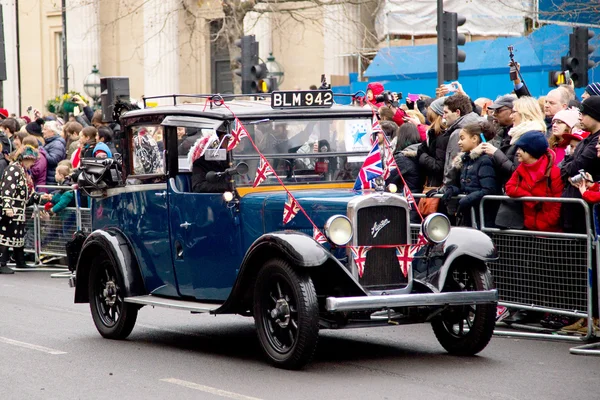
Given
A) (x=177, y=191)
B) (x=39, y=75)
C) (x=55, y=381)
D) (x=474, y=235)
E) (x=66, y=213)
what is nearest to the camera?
(x=55, y=381)

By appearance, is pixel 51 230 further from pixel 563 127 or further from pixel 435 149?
pixel 563 127

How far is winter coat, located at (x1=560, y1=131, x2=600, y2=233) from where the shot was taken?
991 cm

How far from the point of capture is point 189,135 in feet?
31.2

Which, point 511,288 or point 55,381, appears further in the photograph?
point 511,288

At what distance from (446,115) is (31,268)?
8231 mm

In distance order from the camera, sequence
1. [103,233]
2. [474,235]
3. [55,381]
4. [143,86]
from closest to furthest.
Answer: [55,381] → [474,235] → [103,233] → [143,86]

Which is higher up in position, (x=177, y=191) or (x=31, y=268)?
(x=177, y=191)

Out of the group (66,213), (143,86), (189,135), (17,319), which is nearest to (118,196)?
(189,135)

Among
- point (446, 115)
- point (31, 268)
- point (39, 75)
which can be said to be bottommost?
point (31, 268)

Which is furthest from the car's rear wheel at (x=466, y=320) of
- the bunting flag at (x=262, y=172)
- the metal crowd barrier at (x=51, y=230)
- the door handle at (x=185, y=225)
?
the metal crowd barrier at (x=51, y=230)

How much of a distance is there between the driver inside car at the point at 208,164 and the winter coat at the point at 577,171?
311cm

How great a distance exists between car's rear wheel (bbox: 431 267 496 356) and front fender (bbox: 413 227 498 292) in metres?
0.15

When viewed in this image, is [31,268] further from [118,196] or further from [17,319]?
[118,196]

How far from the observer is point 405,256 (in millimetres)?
8680
